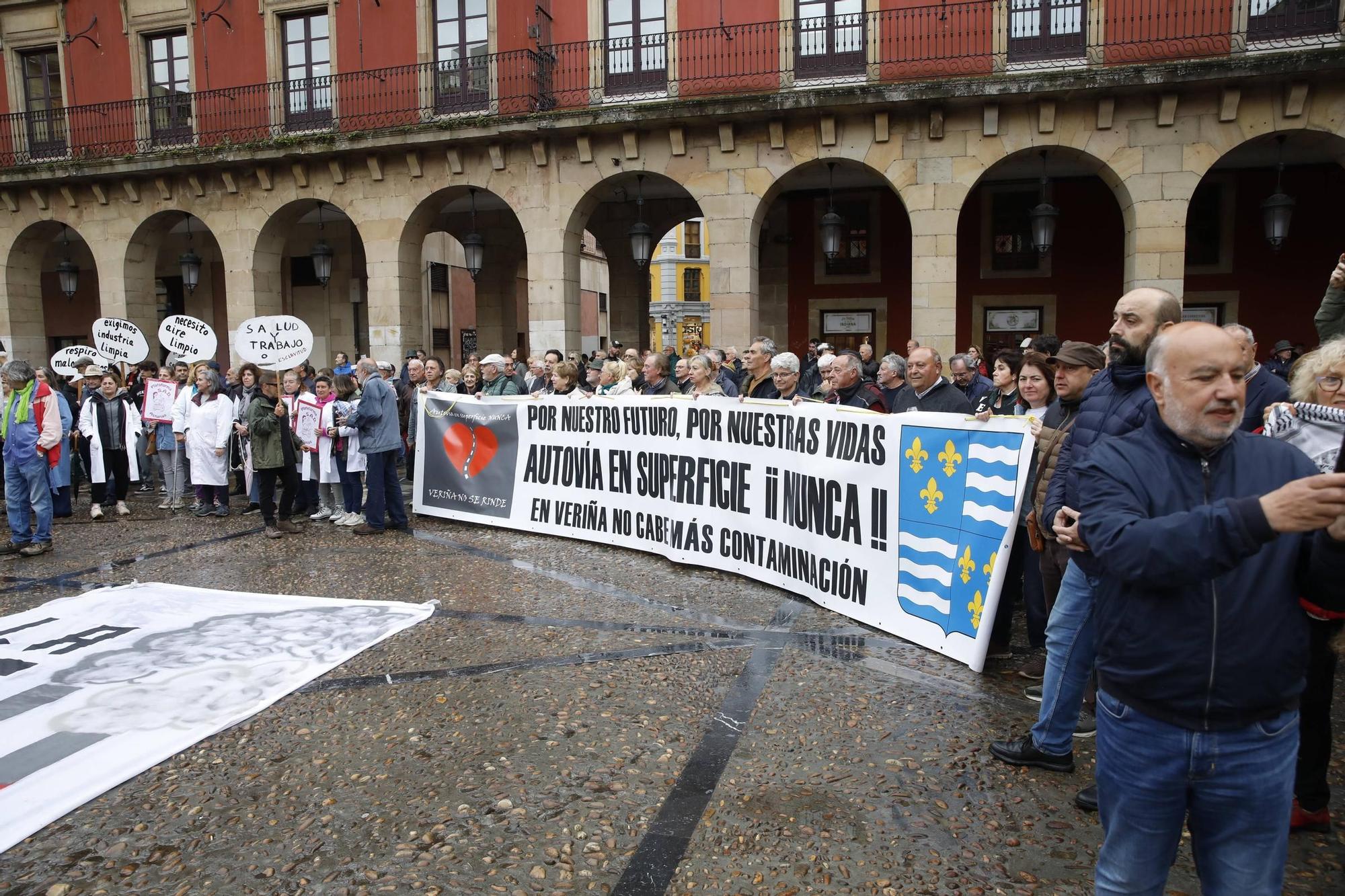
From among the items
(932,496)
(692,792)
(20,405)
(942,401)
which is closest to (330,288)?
(20,405)

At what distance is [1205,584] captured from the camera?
2064mm

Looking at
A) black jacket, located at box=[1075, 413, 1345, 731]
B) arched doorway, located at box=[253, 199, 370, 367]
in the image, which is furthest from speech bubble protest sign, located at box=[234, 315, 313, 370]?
arched doorway, located at box=[253, 199, 370, 367]

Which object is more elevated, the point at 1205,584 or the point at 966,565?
the point at 1205,584

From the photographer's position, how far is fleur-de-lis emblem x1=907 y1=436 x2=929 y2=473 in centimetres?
554

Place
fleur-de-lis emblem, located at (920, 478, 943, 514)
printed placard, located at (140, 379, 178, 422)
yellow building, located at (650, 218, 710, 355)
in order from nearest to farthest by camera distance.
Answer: fleur-de-lis emblem, located at (920, 478, 943, 514) → printed placard, located at (140, 379, 178, 422) → yellow building, located at (650, 218, 710, 355)

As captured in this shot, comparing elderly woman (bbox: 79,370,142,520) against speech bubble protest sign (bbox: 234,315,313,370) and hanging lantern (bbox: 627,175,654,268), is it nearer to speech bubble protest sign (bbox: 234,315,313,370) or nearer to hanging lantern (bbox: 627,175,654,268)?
speech bubble protest sign (bbox: 234,315,313,370)

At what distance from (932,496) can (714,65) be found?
13.4m

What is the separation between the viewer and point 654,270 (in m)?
58.4

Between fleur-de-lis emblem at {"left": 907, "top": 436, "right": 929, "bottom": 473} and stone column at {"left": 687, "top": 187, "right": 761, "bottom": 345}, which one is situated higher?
stone column at {"left": 687, "top": 187, "right": 761, "bottom": 345}

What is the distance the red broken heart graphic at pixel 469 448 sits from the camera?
32.9 ft

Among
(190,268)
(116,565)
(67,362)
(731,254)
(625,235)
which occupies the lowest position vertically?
(116,565)

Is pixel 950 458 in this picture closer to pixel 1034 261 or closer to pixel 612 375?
pixel 612 375

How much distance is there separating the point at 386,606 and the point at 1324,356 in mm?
5795

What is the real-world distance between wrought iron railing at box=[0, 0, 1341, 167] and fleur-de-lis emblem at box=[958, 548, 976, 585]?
11988 mm
